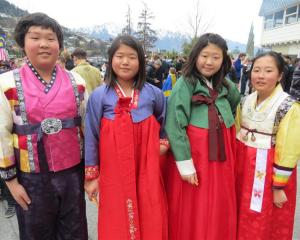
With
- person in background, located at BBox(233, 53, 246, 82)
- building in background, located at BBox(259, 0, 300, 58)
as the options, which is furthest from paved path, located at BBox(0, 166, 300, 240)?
building in background, located at BBox(259, 0, 300, 58)

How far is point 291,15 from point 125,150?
80.3 ft

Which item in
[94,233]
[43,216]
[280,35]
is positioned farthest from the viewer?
[280,35]

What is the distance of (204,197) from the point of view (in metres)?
1.87

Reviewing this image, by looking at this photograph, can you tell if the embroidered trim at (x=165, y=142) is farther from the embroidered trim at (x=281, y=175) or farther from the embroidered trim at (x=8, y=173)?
the embroidered trim at (x=8, y=173)

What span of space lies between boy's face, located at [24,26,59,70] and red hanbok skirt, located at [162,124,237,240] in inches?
38.6

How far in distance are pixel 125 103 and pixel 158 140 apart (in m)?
0.33

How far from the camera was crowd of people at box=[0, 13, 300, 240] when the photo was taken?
1582mm

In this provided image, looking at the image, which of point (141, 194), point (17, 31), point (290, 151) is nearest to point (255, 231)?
point (290, 151)

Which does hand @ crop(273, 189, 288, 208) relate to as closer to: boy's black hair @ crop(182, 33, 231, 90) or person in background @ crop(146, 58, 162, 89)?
boy's black hair @ crop(182, 33, 231, 90)

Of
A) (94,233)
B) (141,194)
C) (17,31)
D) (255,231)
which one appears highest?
(17,31)

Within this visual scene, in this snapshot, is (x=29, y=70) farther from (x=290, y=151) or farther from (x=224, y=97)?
(x=290, y=151)

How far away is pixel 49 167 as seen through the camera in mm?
1620

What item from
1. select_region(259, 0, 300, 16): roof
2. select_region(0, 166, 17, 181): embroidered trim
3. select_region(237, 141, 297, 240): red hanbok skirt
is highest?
select_region(259, 0, 300, 16): roof

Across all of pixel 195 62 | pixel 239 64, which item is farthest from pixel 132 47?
pixel 239 64
